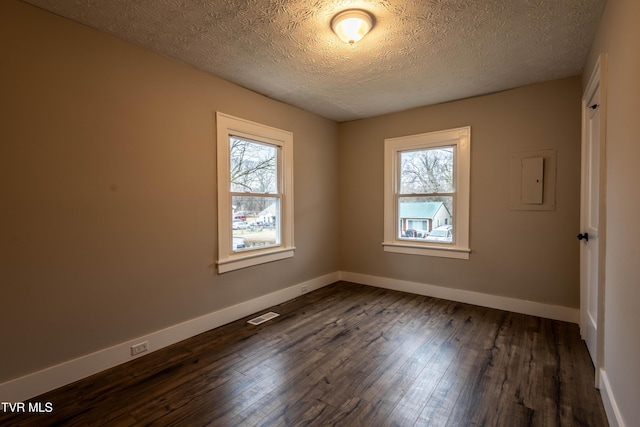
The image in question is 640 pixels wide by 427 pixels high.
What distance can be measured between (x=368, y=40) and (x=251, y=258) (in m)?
2.47

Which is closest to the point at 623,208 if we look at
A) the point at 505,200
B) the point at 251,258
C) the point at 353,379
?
the point at 353,379

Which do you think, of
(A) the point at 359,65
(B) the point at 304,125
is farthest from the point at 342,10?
(B) the point at 304,125

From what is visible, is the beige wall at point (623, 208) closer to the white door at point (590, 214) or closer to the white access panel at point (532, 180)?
the white door at point (590, 214)

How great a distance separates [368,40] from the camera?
7.94 ft

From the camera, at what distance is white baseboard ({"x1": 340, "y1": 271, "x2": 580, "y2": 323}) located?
323 centimetres

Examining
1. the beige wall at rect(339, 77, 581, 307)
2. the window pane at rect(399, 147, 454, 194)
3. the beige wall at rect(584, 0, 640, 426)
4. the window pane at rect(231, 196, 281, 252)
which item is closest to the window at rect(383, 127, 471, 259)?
the window pane at rect(399, 147, 454, 194)

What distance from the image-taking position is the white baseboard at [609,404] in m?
1.60

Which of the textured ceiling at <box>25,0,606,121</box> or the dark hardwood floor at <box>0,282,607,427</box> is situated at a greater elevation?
the textured ceiling at <box>25,0,606,121</box>

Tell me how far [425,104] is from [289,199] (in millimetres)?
2189

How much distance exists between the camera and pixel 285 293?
3.96 m

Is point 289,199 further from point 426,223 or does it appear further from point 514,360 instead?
point 514,360

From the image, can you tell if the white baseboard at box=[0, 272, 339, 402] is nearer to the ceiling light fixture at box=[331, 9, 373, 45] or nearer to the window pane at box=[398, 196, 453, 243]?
the window pane at box=[398, 196, 453, 243]

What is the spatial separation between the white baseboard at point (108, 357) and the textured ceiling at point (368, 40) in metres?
2.46

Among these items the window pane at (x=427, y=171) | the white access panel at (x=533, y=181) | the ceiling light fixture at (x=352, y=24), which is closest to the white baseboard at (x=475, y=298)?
the white access panel at (x=533, y=181)
